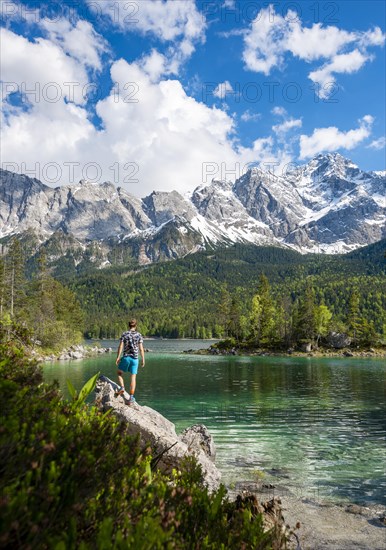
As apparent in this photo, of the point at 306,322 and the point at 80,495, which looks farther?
the point at 306,322

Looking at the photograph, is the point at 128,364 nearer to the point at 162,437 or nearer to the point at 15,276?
the point at 162,437

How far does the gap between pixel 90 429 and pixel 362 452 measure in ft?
59.6

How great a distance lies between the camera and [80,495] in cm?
427

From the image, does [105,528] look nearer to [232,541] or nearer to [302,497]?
[232,541]

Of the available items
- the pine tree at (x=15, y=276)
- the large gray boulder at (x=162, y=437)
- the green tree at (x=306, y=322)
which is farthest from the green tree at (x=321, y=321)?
the large gray boulder at (x=162, y=437)

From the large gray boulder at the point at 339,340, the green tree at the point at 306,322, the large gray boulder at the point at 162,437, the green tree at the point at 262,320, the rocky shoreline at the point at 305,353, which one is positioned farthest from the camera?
the green tree at the point at 262,320

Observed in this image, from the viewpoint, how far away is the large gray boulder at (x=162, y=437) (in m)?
12.1

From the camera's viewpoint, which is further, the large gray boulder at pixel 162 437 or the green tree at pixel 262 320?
the green tree at pixel 262 320

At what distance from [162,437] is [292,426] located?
47.0 feet

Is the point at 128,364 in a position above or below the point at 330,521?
above

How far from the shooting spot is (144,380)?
47844 millimetres

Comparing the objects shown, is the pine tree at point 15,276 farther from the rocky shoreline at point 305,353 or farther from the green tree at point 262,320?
the green tree at point 262,320

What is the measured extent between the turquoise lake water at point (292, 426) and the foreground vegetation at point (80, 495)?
32.0 feet

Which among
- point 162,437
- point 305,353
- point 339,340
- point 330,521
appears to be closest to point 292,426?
point 330,521
